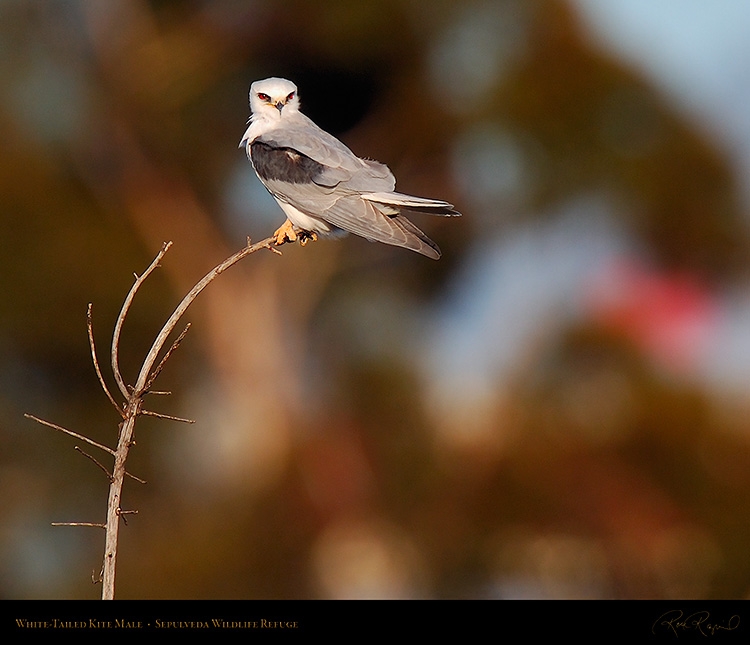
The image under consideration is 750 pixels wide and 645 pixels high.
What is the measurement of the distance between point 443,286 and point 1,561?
7737 mm

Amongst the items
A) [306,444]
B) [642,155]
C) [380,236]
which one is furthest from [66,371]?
[380,236]

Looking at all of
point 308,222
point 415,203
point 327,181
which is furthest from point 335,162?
point 415,203

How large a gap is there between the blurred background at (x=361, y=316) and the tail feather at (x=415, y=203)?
6721 mm

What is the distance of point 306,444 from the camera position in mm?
13906

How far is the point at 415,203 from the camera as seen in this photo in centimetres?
329

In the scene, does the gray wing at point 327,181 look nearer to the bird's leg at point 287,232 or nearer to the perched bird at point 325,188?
the perched bird at point 325,188

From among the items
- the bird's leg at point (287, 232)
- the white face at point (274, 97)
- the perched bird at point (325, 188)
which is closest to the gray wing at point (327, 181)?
the perched bird at point (325, 188)

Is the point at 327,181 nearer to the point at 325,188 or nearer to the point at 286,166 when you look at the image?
the point at 325,188

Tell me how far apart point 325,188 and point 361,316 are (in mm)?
11073

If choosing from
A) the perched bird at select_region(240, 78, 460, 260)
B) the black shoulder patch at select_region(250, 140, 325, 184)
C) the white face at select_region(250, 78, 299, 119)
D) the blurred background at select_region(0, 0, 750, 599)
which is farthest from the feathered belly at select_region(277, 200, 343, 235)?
the blurred background at select_region(0, 0, 750, 599)

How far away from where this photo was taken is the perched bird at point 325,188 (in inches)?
134

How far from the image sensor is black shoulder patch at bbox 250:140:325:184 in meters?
3.72
